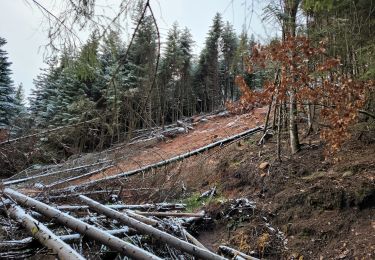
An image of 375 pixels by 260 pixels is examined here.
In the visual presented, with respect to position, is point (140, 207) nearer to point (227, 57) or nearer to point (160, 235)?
point (160, 235)

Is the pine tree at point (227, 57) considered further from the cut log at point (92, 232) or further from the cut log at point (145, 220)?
the cut log at point (92, 232)

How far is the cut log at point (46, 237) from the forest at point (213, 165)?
0.05ft

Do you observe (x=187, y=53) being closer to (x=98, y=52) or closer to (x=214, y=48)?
(x=214, y=48)

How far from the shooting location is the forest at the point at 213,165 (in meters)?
2.77

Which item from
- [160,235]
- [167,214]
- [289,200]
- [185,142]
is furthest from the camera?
[185,142]

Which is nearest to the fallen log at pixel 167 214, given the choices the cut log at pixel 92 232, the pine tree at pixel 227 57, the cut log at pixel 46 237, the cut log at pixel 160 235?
the cut log at pixel 160 235

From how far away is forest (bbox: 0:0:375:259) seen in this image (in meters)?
2.77

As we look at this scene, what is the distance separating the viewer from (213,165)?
11781mm

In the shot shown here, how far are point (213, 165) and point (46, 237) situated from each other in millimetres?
Result: 8529

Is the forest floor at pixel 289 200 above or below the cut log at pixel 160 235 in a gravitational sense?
below

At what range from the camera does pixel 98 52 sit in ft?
8.80

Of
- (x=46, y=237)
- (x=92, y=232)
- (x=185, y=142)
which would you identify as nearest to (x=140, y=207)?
(x=92, y=232)

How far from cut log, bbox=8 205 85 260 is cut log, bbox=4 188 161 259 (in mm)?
346

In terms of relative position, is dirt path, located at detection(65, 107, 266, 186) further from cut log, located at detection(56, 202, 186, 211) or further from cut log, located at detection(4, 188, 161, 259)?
cut log, located at detection(4, 188, 161, 259)
